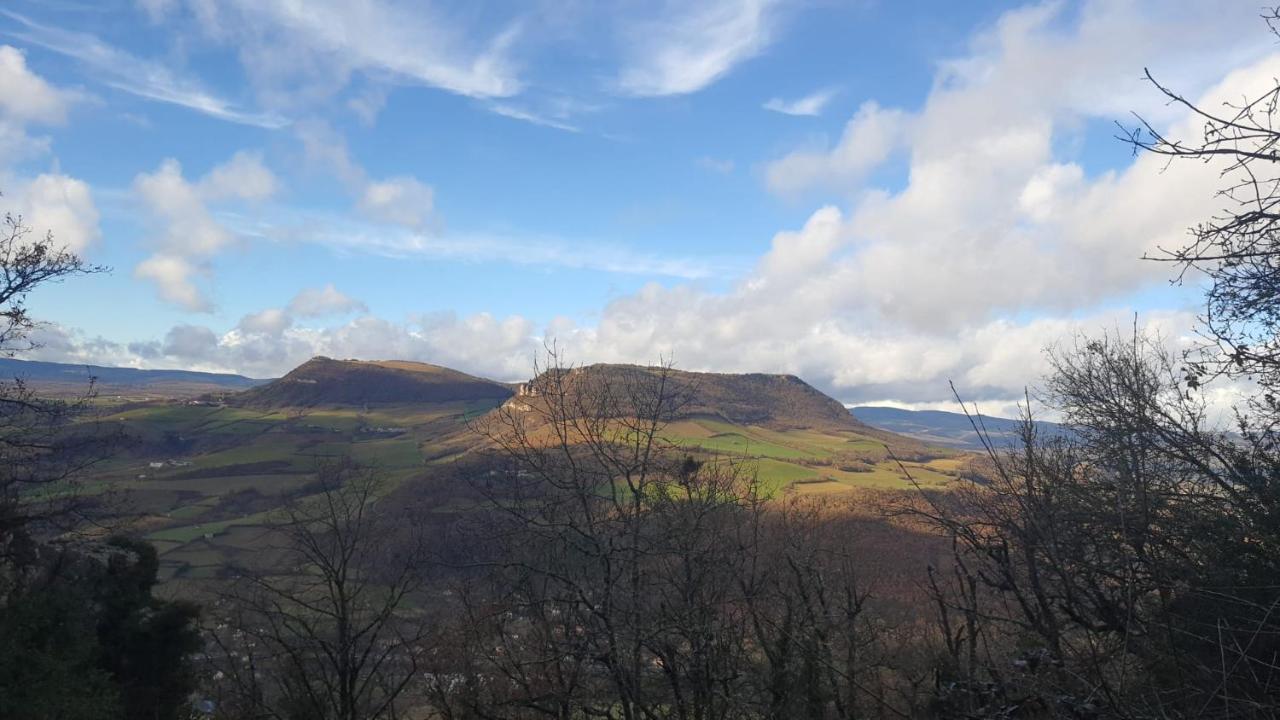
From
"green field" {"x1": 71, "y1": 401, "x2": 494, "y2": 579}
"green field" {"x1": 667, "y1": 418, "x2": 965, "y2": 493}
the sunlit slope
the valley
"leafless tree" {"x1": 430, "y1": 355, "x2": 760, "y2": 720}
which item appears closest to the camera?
"leafless tree" {"x1": 430, "y1": 355, "x2": 760, "y2": 720}

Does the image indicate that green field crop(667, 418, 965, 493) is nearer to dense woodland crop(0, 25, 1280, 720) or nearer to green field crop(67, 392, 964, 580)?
green field crop(67, 392, 964, 580)

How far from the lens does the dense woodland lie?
16.8 feet

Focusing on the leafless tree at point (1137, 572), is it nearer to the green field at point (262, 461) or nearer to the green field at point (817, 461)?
the green field at point (262, 461)

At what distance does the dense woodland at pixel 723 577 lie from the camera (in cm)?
512

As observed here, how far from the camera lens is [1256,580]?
5930 millimetres

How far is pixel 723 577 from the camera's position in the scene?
11.5 meters

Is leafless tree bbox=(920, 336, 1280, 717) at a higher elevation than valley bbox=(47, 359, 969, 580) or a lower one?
higher

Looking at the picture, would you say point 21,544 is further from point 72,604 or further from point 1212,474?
point 1212,474

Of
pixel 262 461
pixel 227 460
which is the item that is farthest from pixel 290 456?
pixel 227 460

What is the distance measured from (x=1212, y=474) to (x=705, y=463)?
824 cm

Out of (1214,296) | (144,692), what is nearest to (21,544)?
(144,692)


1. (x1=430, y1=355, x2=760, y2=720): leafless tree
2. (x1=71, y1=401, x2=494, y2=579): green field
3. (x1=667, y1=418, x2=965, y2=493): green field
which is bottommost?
(x1=71, y1=401, x2=494, y2=579): green field

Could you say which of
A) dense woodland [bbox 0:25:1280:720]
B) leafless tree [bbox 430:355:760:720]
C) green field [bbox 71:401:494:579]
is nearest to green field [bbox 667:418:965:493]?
green field [bbox 71:401:494:579]


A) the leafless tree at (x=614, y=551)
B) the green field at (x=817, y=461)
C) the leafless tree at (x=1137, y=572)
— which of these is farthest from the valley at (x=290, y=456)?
the leafless tree at (x=1137, y=572)
